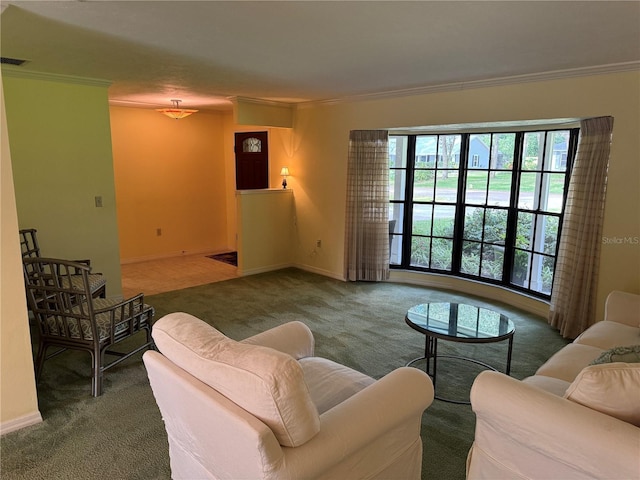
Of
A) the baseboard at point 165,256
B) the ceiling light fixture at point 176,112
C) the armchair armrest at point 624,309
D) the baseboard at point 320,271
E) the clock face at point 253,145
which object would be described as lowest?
the baseboard at point 320,271

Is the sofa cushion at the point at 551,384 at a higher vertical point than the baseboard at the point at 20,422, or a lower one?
higher

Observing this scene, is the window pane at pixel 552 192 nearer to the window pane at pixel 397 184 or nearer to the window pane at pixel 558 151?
the window pane at pixel 558 151

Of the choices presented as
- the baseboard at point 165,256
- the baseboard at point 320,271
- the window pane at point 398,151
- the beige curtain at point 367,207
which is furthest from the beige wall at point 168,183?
the window pane at point 398,151

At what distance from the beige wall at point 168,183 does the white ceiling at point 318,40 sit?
84.7 inches

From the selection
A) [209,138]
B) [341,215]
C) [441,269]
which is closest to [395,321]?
[441,269]

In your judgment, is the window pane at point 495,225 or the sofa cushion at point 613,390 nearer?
the sofa cushion at point 613,390

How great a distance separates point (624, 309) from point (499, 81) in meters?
2.41

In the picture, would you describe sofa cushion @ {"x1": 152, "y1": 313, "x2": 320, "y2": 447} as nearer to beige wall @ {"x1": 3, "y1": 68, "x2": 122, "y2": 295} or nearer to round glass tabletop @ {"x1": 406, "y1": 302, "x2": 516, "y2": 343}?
round glass tabletop @ {"x1": 406, "y1": 302, "x2": 516, "y2": 343}

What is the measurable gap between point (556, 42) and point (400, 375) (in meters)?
2.55

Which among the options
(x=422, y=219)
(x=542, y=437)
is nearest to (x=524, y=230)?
(x=422, y=219)

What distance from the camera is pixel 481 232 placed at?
208 inches

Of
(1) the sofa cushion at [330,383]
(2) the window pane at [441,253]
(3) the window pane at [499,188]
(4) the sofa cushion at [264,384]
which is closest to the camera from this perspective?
(4) the sofa cushion at [264,384]

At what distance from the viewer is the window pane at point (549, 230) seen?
455 cm

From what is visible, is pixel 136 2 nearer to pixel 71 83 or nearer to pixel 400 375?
pixel 400 375
